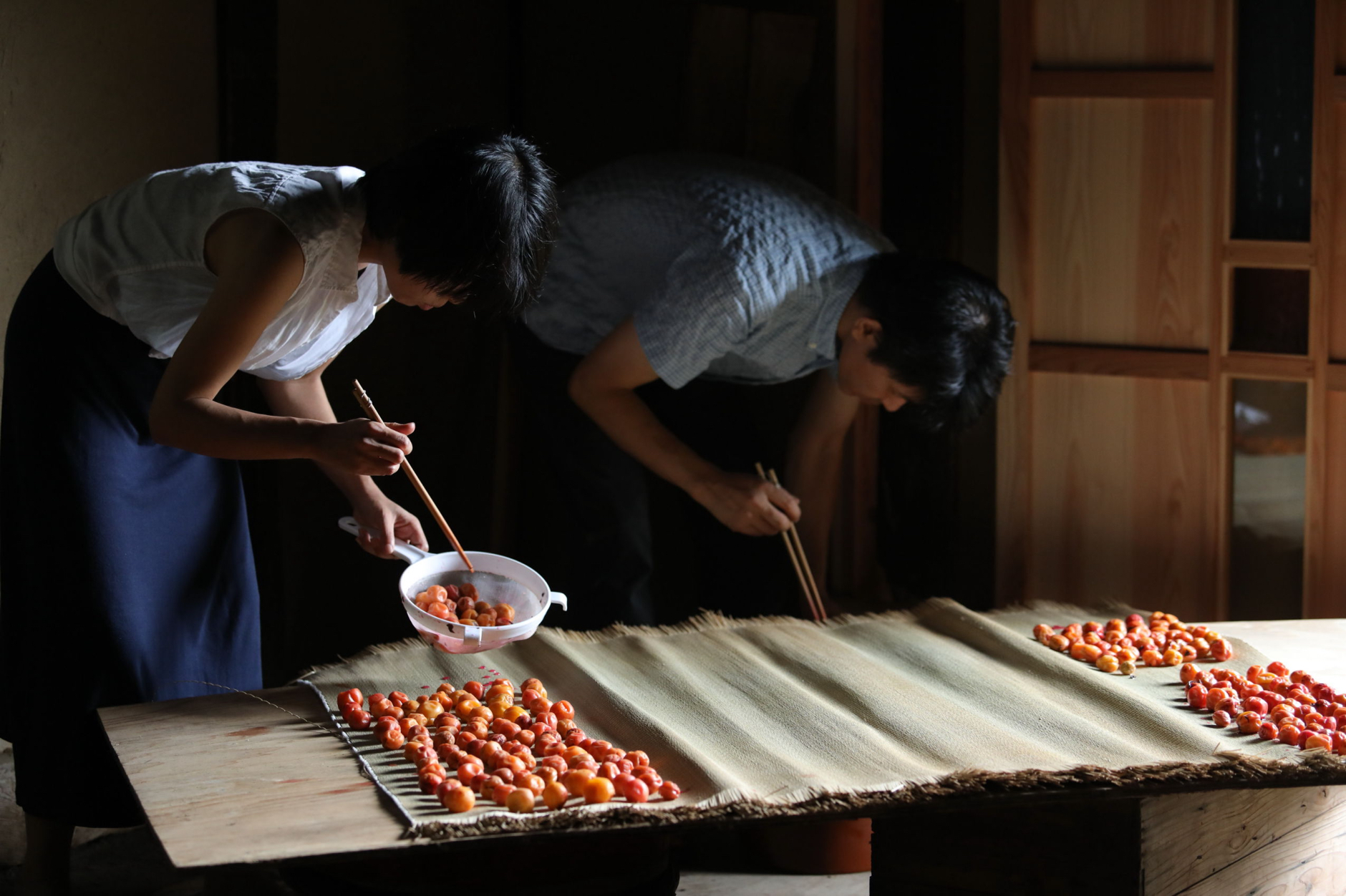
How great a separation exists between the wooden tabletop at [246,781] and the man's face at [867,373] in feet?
3.94

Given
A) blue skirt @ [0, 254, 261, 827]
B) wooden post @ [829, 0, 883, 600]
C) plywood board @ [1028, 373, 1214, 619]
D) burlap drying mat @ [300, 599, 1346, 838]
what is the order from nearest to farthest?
1. burlap drying mat @ [300, 599, 1346, 838]
2. blue skirt @ [0, 254, 261, 827]
3. plywood board @ [1028, 373, 1214, 619]
4. wooden post @ [829, 0, 883, 600]

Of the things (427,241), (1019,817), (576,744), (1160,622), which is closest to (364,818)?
(576,744)

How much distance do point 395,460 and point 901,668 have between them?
98cm

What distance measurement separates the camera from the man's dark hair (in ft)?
8.15

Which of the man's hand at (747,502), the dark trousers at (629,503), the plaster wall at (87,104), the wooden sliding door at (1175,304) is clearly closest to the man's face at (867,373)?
the man's hand at (747,502)

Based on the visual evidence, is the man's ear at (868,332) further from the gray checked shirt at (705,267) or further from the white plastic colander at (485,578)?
the white plastic colander at (485,578)

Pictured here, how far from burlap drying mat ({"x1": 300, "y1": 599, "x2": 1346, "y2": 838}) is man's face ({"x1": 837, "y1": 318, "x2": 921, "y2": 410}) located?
0.42 metres

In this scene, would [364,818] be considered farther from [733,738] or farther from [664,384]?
[664,384]

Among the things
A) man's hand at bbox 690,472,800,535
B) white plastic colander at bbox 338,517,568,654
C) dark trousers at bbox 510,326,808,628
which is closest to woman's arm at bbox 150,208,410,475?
white plastic colander at bbox 338,517,568,654

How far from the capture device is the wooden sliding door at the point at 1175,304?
2.96 meters

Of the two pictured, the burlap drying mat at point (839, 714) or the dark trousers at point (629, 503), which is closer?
the burlap drying mat at point (839, 714)

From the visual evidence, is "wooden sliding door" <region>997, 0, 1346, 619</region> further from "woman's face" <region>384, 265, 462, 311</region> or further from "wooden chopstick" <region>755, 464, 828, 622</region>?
"woman's face" <region>384, 265, 462, 311</region>

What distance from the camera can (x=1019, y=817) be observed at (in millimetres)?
1984

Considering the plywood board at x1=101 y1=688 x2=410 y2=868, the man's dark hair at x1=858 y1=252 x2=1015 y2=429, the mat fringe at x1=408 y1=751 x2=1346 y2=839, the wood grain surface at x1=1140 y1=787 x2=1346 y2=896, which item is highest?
the man's dark hair at x1=858 y1=252 x2=1015 y2=429
